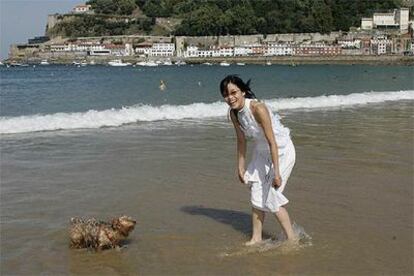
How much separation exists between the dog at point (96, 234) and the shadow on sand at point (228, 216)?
4.08 ft

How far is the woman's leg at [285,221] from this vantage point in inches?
199

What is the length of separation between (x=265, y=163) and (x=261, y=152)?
0.11 meters

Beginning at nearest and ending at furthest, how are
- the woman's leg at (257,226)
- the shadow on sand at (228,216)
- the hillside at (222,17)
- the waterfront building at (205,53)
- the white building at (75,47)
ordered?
the woman's leg at (257,226) → the shadow on sand at (228,216) → the waterfront building at (205,53) → the white building at (75,47) → the hillside at (222,17)

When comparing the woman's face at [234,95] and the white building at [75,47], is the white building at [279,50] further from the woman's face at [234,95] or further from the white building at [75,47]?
the woman's face at [234,95]

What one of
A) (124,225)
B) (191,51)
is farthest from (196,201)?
(191,51)

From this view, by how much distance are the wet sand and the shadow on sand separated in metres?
0.01

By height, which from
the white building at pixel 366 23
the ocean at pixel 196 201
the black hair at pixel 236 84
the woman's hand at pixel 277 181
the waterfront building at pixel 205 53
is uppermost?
the white building at pixel 366 23

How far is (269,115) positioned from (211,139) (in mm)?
6761

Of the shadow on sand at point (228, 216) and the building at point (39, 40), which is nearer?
the shadow on sand at point (228, 216)

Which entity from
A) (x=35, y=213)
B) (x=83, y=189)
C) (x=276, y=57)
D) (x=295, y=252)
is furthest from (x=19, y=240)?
(x=276, y=57)

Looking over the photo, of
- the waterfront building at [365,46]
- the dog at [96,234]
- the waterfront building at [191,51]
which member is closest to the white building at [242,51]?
the waterfront building at [191,51]

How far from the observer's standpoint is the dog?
16.4 feet

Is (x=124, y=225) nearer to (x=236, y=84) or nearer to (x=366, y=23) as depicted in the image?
(x=236, y=84)

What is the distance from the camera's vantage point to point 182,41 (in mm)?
161625
